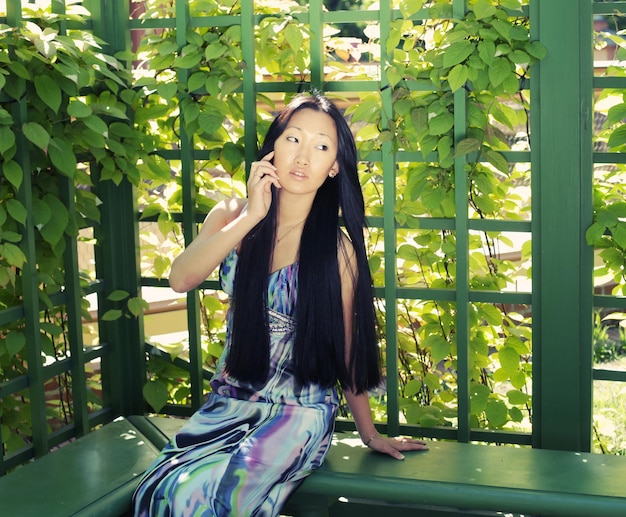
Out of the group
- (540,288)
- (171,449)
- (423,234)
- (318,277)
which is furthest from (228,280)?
(540,288)

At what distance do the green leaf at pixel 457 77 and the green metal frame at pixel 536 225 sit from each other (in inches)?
3.0

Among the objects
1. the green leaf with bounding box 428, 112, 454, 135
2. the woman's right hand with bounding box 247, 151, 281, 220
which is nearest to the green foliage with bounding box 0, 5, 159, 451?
the woman's right hand with bounding box 247, 151, 281, 220

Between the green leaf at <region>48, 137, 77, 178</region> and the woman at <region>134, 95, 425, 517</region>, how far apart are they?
45cm

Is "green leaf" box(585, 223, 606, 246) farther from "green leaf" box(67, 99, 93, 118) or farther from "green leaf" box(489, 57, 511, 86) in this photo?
"green leaf" box(67, 99, 93, 118)

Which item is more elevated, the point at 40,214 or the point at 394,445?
the point at 40,214

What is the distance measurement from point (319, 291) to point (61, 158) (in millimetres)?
856

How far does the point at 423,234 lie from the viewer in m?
3.00

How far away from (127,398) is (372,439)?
104cm

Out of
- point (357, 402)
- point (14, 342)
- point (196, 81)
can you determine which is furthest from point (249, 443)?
point (196, 81)

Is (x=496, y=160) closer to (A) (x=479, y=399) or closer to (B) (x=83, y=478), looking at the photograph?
(A) (x=479, y=399)

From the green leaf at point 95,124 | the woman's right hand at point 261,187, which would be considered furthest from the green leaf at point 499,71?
the green leaf at point 95,124

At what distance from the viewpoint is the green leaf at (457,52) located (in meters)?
2.66

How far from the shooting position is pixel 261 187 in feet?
8.08

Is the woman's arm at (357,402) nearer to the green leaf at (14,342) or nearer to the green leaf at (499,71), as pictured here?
the green leaf at (499,71)
